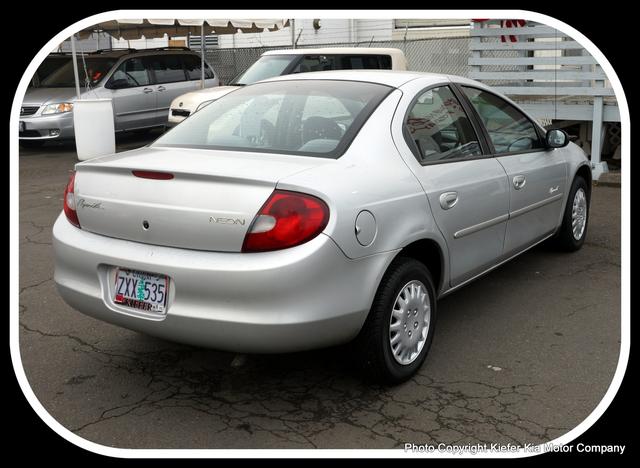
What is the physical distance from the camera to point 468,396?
11.6ft

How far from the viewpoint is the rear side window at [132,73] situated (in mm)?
13883

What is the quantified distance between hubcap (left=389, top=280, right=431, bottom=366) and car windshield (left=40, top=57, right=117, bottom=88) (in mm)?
11534

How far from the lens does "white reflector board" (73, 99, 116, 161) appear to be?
38.0 ft

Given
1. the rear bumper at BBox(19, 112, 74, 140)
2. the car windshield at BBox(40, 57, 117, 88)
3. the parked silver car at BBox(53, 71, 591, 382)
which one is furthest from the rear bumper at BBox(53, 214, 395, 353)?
the car windshield at BBox(40, 57, 117, 88)

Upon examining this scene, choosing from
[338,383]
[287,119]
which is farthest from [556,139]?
[338,383]

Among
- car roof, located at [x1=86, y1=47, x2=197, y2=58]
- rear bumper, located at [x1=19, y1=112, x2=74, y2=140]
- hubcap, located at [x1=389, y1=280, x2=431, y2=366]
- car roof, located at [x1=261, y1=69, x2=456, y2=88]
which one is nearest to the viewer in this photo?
hubcap, located at [x1=389, y1=280, x2=431, y2=366]

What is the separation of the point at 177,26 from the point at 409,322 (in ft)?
42.9

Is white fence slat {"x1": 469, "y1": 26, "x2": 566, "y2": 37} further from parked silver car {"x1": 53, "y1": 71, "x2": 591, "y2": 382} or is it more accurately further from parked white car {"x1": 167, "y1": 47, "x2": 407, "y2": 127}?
parked silver car {"x1": 53, "y1": 71, "x2": 591, "y2": 382}

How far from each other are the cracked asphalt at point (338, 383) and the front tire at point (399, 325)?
5.0 inches

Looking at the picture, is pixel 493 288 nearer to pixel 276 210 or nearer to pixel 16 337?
pixel 276 210

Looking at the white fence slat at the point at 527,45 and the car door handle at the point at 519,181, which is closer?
the car door handle at the point at 519,181

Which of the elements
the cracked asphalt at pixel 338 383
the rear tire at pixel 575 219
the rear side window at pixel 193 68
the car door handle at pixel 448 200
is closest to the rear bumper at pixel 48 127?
the rear side window at pixel 193 68

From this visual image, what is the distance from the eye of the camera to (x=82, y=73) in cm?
1408

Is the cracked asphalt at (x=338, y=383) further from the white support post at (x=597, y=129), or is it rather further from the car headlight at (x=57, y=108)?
the car headlight at (x=57, y=108)
